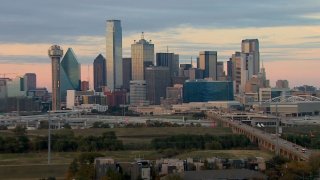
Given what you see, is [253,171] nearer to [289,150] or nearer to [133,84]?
[289,150]

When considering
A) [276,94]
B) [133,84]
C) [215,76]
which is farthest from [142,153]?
[215,76]

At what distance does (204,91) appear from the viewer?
102 meters

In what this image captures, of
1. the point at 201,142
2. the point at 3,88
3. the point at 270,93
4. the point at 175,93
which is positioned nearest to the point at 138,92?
the point at 175,93

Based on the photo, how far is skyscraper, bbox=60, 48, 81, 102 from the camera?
118287 mm

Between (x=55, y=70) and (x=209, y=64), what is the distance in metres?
32.3

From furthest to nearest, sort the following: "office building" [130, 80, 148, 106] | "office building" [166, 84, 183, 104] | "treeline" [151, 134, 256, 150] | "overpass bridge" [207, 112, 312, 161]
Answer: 1. "office building" [130, 80, 148, 106]
2. "office building" [166, 84, 183, 104]
3. "treeline" [151, 134, 256, 150]
4. "overpass bridge" [207, 112, 312, 161]

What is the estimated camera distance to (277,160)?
2581cm

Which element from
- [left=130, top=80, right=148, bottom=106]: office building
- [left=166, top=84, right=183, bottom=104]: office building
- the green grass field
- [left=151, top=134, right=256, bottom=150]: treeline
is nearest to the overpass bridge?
[left=151, top=134, right=256, bottom=150]: treeline

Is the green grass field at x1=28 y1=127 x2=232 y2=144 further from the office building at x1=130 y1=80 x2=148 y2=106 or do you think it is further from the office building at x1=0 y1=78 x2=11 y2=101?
the office building at x1=130 y1=80 x2=148 y2=106

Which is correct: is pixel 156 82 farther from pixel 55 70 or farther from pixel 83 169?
pixel 83 169

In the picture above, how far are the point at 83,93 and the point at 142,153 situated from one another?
249 ft

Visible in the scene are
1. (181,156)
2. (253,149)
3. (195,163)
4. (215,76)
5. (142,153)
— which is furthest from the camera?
(215,76)

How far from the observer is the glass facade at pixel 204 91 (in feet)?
338

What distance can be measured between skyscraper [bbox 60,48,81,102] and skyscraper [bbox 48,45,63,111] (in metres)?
15.7
